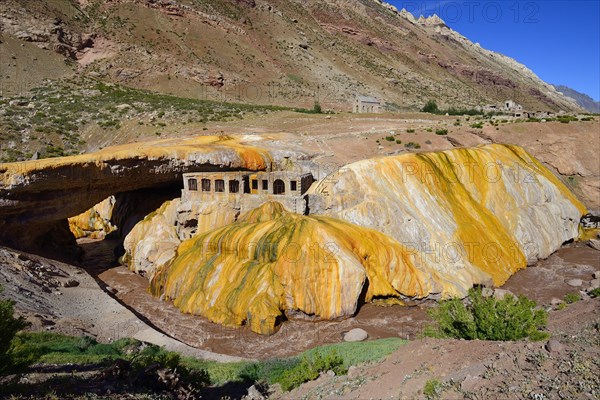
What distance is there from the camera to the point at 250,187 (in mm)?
26219

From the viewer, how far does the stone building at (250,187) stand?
23889 mm

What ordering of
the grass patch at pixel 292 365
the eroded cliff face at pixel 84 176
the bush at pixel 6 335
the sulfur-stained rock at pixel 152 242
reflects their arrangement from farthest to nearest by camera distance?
the sulfur-stained rock at pixel 152 242
the eroded cliff face at pixel 84 176
the grass patch at pixel 292 365
the bush at pixel 6 335

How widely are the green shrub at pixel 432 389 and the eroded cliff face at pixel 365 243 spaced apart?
11.4 m

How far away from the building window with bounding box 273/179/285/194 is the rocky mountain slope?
43.1 meters

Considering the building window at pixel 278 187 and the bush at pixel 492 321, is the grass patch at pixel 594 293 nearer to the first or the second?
the bush at pixel 492 321

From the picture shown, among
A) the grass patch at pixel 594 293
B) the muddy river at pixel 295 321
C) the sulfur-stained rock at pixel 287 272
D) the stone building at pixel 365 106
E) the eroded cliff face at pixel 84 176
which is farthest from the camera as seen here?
the stone building at pixel 365 106

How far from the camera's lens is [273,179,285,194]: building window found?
26812 mm

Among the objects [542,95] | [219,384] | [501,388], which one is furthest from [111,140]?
[542,95]

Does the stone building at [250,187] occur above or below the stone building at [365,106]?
below

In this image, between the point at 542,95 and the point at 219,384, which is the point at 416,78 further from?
the point at 219,384

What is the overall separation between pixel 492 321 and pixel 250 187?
A: 18.6 metres

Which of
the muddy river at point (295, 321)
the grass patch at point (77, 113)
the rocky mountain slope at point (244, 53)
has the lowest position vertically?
the muddy river at point (295, 321)

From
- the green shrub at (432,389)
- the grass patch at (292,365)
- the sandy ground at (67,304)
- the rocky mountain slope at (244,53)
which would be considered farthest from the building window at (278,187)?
the rocky mountain slope at (244,53)

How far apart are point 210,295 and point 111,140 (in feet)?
81.7
